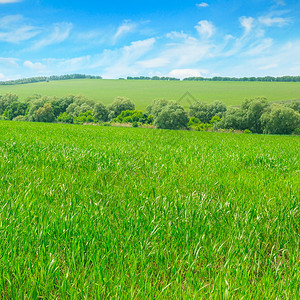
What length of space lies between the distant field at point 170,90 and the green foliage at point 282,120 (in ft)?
78.6

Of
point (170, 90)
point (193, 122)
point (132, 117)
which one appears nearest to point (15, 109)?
point (132, 117)

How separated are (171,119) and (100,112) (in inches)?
1385

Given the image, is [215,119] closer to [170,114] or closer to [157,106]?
[170,114]

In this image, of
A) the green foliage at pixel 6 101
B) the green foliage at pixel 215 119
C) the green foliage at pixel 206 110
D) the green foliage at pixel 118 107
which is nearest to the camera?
the green foliage at pixel 215 119

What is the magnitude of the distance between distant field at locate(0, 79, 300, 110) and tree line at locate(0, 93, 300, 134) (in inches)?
430

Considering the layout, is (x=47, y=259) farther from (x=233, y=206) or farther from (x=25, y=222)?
(x=233, y=206)

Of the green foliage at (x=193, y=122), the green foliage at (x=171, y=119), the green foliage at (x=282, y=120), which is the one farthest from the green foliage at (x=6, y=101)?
the green foliage at (x=282, y=120)

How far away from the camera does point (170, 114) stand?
83438 millimetres

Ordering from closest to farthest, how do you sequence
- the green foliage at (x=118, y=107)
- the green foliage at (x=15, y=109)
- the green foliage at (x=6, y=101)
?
the green foliage at (x=118, y=107)
the green foliage at (x=15, y=109)
the green foliage at (x=6, y=101)

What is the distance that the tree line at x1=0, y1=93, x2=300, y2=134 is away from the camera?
7669cm

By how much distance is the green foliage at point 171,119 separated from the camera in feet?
274

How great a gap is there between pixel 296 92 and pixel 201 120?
5027 centimetres

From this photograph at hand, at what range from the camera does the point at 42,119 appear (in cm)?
10600

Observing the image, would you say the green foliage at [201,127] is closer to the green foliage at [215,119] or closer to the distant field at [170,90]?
the green foliage at [215,119]
